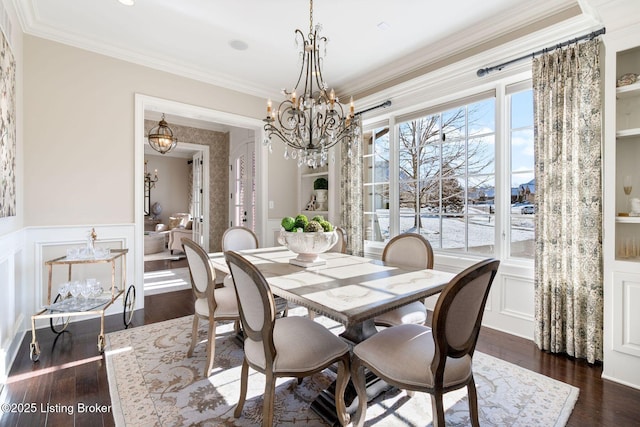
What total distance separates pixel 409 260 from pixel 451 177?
138cm

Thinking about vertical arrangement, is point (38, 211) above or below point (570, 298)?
above

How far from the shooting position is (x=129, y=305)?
129 inches

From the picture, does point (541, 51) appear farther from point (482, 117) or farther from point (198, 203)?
point (198, 203)

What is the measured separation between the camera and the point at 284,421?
1622 mm

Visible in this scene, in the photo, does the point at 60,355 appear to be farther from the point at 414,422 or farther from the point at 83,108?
the point at 414,422

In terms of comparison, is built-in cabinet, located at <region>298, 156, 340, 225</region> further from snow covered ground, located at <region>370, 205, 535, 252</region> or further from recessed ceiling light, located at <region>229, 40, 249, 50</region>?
recessed ceiling light, located at <region>229, 40, 249, 50</region>

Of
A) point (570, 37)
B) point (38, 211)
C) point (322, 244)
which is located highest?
point (570, 37)

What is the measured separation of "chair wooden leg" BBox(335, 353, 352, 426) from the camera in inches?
58.6

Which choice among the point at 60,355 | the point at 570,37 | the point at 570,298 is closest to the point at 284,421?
the point at 60,355

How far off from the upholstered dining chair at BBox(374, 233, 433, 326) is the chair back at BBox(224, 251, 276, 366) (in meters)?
0.91

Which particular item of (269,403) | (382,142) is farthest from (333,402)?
(382,142)

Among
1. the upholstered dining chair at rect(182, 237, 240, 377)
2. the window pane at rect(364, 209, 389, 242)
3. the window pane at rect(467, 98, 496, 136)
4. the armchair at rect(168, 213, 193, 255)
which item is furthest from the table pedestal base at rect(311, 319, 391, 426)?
the armchair at rect(168, 213, 193, 255)

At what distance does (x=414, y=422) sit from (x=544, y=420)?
2.29 feet

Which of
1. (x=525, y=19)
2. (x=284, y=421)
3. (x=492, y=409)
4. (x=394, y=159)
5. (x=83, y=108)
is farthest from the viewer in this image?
(x=394, y=159)
